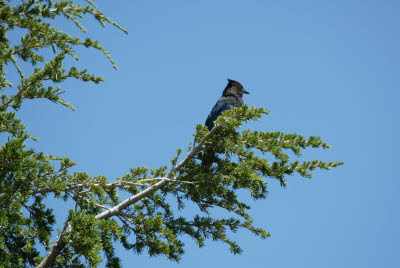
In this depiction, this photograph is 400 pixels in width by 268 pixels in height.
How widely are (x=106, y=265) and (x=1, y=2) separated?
10.4 ft

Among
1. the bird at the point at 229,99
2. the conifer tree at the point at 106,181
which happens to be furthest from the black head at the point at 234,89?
the conifer tree at the point at 106,181

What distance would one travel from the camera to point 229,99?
855cm

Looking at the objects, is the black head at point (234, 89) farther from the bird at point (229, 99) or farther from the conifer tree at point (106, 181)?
the conifer tree at point (106, 181)

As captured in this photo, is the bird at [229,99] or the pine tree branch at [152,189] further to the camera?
the bird at [229,99]

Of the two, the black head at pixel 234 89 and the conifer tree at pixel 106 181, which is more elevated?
the black head at pixel 234 89

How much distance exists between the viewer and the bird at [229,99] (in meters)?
8.16

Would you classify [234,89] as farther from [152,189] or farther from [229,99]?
[152,189]

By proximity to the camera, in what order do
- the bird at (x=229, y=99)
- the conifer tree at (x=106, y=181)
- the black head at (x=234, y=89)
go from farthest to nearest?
the black head at (x=234, y=89) → the bird at (x=229, y=99) → the conifer tree at (x=106, y=181)

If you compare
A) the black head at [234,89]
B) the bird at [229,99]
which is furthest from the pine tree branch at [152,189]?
the black head at [234,89]

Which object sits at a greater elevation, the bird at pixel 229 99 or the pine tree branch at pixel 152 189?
the bird at pixel 229 99

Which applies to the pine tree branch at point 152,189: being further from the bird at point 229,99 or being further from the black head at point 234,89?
the black head at point 234,89

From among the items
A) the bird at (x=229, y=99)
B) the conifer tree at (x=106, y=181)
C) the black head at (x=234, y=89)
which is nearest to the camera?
the conifer tree at (x=106, y=181)

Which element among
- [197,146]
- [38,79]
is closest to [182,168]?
[197,146]

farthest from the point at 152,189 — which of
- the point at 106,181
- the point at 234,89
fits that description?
the point at 234,89
